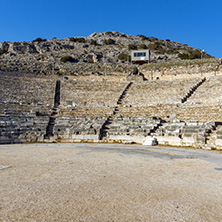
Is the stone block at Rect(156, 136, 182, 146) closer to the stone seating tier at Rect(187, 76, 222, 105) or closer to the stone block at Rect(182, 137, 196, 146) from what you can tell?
the stone block at Rect(182, 137, 196, 146)

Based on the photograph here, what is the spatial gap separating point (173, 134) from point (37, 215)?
12121 millimetres

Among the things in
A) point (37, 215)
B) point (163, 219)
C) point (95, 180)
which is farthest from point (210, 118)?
point (37, 215)

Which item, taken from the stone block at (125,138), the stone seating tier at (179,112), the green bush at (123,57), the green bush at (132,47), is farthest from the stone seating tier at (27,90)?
the green bush at (132,47)

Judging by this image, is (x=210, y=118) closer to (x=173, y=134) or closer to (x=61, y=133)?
(x=173, y=134)

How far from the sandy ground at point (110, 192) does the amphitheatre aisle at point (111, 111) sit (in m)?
7.03

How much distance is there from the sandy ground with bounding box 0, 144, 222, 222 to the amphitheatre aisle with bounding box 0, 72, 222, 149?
7.03m

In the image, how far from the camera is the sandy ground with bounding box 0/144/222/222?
12.3 feet

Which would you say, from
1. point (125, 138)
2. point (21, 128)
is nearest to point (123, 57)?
point (125, 138)

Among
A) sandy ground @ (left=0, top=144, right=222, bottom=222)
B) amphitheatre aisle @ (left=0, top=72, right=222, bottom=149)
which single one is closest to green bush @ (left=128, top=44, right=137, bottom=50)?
amphitheatre aisle @ (left=0, top=72, right=222, bottom=149)

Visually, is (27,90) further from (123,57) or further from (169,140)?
(123,57)

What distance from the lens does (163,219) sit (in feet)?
11.8

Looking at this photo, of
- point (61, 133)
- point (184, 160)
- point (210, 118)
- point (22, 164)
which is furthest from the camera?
point (61, 133)

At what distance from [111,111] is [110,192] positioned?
1630 centimetres

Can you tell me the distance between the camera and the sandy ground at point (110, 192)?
12.3 ft
